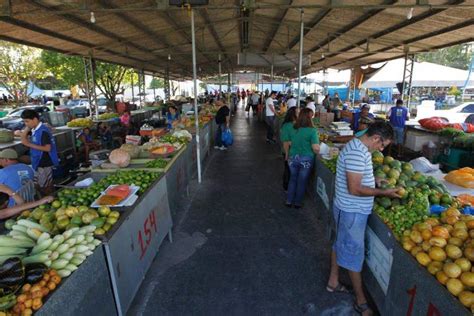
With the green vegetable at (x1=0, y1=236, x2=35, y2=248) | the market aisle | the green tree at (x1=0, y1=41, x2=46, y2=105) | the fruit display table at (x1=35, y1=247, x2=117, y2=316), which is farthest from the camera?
the green tree at (x1=0, y1=41, x2=46, y2=105)

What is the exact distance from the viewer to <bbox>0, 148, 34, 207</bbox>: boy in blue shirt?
3889mm

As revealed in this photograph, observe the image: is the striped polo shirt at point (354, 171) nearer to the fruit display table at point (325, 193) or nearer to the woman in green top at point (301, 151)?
the fruit display table at point (325, 193)

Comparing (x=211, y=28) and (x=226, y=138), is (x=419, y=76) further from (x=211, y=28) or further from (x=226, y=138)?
(x=226, y=138)

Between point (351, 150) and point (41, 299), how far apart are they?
2797mm

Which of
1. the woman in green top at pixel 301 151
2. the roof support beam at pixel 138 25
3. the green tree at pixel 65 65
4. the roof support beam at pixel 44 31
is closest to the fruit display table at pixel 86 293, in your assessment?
the woman in green top at pixel 301 151

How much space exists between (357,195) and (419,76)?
15.7m

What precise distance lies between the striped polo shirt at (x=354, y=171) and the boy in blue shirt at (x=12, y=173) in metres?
3.96

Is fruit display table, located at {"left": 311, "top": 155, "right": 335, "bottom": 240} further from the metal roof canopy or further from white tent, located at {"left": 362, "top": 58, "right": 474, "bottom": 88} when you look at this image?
white tent, located at {"left": 362, "top": 58, "right": 474, "bottom": 88}

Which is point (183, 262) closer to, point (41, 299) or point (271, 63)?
point (41, 299)

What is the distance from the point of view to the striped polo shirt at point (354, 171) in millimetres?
2988

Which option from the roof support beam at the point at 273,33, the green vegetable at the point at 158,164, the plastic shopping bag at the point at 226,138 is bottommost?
the plastic shopping bag at the point at 226,138

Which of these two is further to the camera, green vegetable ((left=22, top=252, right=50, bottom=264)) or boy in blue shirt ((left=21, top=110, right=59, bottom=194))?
boy in blue shirt ((left=21, top=110, right=59, bottom=194))

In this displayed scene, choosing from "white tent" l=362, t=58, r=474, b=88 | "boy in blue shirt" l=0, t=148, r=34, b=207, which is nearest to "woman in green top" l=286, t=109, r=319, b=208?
"boy in blue shirt" l=0, t=148, r=34, b=207

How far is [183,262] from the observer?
4.26m
